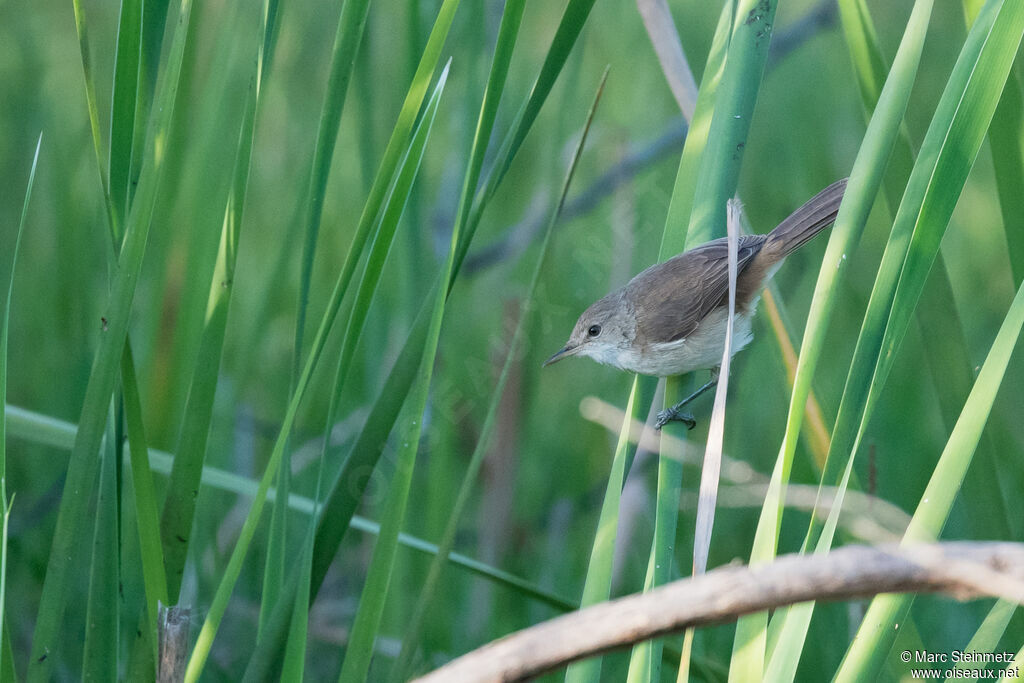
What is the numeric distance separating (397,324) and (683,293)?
938 mm

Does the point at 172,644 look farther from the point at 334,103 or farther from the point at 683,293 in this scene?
the point at 683,293

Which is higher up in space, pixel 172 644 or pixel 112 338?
pixel 112 338

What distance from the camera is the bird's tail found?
7.04ft

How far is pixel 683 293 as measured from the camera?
2.41m

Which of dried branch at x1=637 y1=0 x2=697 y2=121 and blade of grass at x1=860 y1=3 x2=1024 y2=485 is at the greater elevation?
dried branch at x1=637 y1=0 x2=697 y2=121

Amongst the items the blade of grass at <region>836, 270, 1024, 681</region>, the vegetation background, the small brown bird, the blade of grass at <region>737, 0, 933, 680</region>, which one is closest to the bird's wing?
the small brown bird

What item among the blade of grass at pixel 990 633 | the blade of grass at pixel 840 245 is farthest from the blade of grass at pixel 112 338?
the blade of grass at pixel 990 633

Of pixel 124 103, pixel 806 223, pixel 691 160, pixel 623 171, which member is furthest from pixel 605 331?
pixel 124 103

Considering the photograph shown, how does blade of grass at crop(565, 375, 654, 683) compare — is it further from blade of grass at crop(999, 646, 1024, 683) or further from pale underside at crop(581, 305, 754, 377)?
pale underside at crop(581, 305, 754, 377)

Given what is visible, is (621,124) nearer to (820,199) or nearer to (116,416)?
(820,199)

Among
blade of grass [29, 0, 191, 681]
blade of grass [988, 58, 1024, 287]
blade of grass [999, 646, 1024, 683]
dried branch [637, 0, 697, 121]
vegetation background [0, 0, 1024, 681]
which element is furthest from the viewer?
dried branch [637, 0, 697, 121]

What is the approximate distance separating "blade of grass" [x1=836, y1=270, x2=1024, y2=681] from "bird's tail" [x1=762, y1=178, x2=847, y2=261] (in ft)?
3.58

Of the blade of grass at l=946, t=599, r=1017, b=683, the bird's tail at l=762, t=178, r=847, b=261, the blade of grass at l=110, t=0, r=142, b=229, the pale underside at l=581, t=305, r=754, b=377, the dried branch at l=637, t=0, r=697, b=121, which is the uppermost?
the dried branch at l=637, t=0, r=697, b=121

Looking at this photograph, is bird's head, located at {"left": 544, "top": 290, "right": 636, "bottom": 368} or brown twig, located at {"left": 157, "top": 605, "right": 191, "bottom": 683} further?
bird's head, located at {"left": 544, "top": 290, "right": 636, "bottom": 368}
